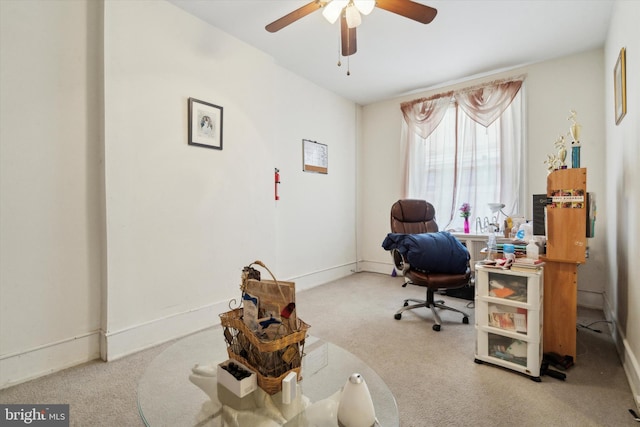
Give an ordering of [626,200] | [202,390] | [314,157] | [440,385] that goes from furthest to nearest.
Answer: [314,157] → [626,200] → [440,385] → [202,390]

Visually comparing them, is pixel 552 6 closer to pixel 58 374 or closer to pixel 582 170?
pixel 582 170

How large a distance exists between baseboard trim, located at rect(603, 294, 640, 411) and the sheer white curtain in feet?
4.81

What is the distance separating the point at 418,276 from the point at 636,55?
187cm

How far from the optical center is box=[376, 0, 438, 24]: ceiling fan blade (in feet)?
5.37

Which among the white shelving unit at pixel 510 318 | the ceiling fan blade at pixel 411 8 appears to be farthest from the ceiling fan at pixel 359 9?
the white shelving unit at pixel 510 318

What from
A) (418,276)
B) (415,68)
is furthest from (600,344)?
(415,68)

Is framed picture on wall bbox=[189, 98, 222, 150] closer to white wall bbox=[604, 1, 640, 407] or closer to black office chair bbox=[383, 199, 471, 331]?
black office chair bbox=[383, 199, 471, 331]

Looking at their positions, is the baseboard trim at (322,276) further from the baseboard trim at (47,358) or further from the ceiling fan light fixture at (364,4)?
the ceiling fan light fixture at (364,4)

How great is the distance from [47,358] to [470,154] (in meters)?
4.26

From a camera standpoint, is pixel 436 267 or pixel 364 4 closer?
pixel 364 4

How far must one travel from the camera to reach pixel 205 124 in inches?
97.0

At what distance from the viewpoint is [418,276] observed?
2.48m

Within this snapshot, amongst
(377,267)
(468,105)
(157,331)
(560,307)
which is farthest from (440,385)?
(468,105)

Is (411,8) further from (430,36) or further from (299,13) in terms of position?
(430,36)
